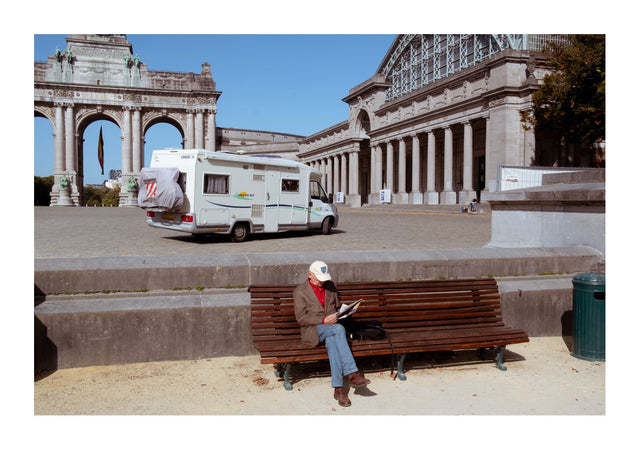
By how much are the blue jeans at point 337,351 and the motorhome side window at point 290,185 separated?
36.8ft

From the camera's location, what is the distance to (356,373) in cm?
Answer: 544

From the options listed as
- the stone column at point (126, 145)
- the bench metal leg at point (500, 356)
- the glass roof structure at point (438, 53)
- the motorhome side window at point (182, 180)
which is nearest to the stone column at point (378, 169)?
the glass roof structure at point (438, 53)

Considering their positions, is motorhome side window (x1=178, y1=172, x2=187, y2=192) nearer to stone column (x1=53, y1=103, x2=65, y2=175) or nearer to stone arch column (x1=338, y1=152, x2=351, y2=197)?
stone arch column (x1=338, y1=152, x2=351, y2=197)

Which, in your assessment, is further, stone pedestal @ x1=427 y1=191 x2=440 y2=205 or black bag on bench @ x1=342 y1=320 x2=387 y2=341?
stone pedestal @ x1=427 y1=191 x2=440 y2=205

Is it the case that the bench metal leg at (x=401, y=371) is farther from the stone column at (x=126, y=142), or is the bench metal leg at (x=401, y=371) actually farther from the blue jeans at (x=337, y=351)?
the stone column at (x=126, y=142)

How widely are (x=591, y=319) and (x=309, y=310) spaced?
361 cm

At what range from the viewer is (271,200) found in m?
16.4

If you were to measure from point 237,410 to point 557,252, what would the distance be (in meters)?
6.28

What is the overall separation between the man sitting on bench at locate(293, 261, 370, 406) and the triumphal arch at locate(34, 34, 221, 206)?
61.0 m

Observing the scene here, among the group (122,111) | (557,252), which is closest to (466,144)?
(557,252)

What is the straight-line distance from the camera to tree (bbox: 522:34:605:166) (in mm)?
29703

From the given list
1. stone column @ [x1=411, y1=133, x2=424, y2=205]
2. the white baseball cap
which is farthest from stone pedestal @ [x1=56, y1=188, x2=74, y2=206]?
the white baseball cap

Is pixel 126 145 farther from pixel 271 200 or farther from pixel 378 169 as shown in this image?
pixel 271 200

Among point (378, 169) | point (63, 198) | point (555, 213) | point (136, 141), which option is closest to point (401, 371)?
point (555, 213)
